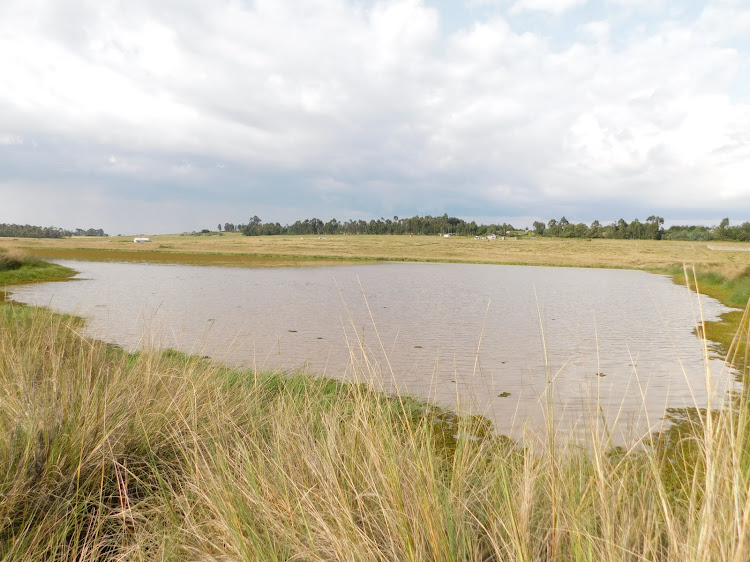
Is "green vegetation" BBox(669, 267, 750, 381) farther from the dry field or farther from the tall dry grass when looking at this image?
the dry field

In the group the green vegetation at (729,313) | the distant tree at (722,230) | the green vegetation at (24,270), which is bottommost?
the green vegetation at (729,313)

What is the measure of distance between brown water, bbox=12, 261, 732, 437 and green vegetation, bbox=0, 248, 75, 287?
293cm

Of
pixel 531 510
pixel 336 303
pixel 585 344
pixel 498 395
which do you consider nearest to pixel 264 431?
pixel 531 510

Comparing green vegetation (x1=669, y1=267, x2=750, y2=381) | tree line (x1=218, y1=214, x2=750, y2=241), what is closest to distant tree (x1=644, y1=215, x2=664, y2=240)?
tree line (x1=218, y1=214, x2=750, y2=241)

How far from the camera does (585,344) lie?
12.0 meters

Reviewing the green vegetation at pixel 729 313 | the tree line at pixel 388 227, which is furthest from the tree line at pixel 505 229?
the green vegetation at pixel 729 313

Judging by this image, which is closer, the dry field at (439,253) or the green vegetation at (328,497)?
the green vegetation at (328,497)

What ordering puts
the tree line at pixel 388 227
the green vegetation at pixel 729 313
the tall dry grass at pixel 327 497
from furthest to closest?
the tree line at pixel 388 227 → the green vegetation at pixel 729 313 → the tall dry grass at pixel 327 497

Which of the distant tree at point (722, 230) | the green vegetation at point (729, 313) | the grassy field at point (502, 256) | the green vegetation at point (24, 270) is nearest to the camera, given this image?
the green vegetation at point (729, 313)

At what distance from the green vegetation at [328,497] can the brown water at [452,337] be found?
0.47m

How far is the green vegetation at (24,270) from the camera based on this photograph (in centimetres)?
2433

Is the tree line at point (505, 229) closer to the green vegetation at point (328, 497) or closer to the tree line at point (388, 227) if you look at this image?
the tree line at point (388, 227)

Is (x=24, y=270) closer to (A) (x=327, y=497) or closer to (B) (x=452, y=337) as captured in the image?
(B) (x=452, y=337)

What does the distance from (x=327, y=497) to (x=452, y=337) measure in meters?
10.3
